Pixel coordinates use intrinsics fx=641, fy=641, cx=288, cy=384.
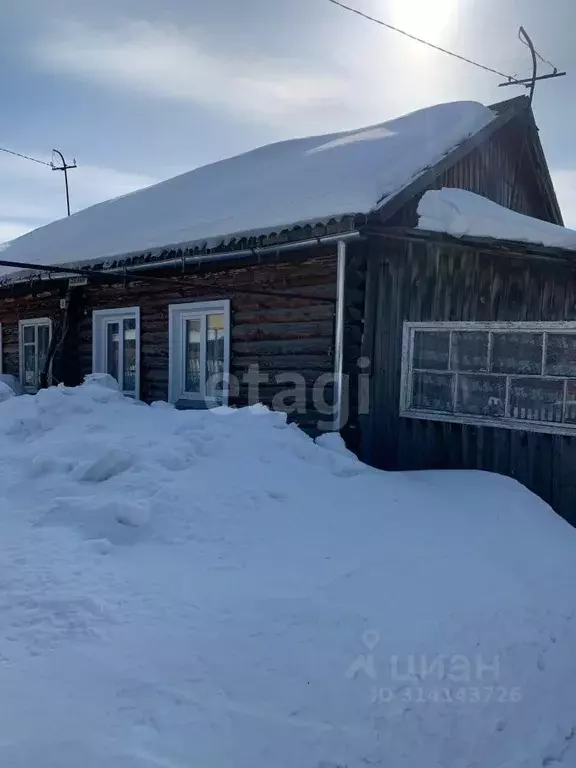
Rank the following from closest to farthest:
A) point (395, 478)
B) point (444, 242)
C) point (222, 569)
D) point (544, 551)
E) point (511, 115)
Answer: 1. point (222, 569)
2. point (544, 551)
3. point (395, 478)
4. point (444, 242)
5. point (511, 115)

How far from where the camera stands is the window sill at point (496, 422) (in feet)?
22.0

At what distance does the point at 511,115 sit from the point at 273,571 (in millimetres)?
8925

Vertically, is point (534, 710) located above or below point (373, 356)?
below

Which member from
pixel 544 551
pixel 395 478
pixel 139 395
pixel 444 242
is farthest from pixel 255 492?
pixel 139 395

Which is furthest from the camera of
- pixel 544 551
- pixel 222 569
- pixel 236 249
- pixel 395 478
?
pixel 236 249

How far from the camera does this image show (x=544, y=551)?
5332 mm

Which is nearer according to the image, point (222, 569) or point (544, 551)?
point (222, 569)

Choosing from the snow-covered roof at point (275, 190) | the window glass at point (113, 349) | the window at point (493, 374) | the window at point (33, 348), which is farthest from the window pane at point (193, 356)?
the window at point (33, 348)

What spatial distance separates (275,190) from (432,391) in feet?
12.8

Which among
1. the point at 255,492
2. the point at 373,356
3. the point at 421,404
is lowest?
the point at 255,492

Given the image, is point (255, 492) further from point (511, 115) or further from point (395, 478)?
point (511, 115)

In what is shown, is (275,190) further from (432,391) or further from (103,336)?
(103,336)

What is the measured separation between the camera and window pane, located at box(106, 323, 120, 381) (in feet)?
37.6

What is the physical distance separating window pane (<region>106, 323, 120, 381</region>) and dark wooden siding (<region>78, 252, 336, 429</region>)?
923mm
